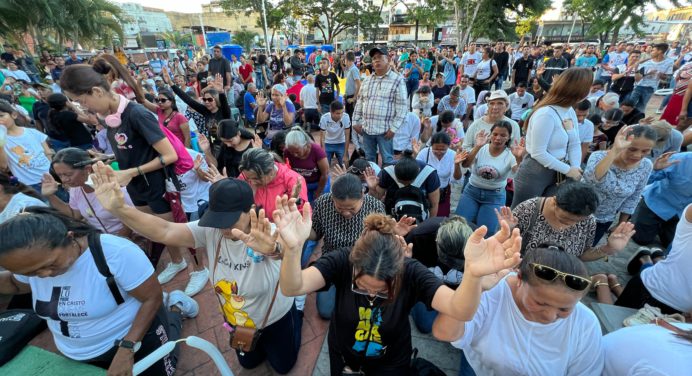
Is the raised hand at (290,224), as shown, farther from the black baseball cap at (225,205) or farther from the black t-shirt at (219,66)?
the black t-shirt at (219,66)

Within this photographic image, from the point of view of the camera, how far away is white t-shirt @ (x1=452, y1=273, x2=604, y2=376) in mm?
1701

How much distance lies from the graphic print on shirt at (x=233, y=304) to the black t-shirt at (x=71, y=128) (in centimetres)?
492

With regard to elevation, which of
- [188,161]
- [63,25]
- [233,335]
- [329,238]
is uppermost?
[63,25]

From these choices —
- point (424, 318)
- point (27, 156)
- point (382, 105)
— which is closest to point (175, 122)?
point (27, 156)

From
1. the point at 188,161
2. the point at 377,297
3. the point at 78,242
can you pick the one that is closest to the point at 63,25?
the point at 188,161

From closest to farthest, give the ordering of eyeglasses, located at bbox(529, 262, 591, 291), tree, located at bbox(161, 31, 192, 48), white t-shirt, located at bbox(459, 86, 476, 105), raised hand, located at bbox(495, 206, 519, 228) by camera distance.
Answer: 1. eyeglasses, located at bbox(529, 262, 591, 291)
2. raised hand, located at bbox(495, 206, 519, 228)
3. white t-shirt, located at bbox(459, 86, 476, 105)
4. tree, located at bbox(161, 31, 192, 48)

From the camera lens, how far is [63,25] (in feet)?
63.6

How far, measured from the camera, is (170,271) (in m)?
3.77

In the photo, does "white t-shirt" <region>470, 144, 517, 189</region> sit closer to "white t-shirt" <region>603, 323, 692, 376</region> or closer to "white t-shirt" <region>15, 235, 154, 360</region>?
"white t-shirt" <region>603, 323, 692, 376</region>

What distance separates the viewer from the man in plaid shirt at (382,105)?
463 cm

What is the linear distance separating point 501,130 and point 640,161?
52.5 inches

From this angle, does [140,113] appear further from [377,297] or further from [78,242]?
[377,297]

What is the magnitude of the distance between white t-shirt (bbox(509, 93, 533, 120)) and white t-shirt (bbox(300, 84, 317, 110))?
4.67 m

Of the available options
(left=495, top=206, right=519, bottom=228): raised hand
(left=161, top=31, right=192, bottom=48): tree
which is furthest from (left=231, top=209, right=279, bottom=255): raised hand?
(left=161, top=31, right=192, bottom=48): tree
